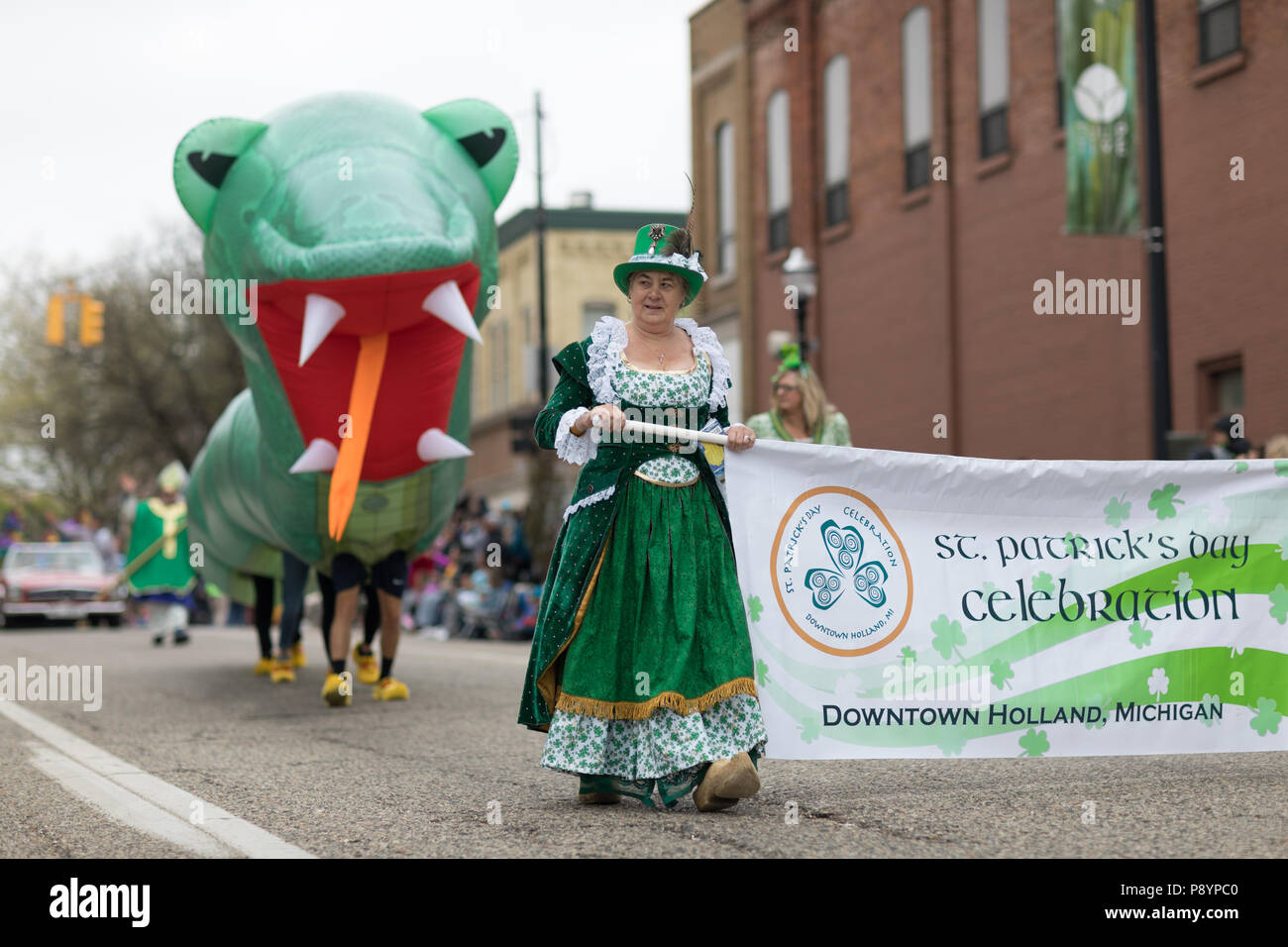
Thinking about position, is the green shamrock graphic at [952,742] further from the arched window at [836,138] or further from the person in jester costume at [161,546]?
the arched window at [836,138]

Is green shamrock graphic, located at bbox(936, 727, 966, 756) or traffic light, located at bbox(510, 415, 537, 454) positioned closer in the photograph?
green shamrock graphic, located at bbox(936, 727, 966, 756)

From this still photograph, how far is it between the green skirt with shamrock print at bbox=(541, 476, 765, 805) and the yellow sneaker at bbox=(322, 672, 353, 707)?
472 centimetres

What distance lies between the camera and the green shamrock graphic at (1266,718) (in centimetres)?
702

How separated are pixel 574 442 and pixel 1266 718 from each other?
3.12 metres

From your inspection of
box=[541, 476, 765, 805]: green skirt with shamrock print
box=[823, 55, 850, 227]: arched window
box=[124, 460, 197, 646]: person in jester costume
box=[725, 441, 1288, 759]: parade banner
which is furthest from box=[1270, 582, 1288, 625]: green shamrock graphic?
box=[823, 55, 850, 227]: arched window

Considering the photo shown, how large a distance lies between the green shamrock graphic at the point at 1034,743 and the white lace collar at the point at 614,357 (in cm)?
180

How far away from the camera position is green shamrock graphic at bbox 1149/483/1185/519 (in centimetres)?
718

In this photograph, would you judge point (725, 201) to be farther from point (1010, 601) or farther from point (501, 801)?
point (501, 801)

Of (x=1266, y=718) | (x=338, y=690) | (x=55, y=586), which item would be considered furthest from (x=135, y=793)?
(x=55, y=586)

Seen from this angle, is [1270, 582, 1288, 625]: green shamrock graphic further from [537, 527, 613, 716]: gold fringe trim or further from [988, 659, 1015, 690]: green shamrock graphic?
[537, 527, 613, 716]: gold fringe trim

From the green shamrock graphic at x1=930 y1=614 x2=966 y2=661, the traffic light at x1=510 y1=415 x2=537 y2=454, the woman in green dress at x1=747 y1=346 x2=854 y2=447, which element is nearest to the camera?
the green shamrock graphic at x1=930 y1=614 x2=966 y2=661

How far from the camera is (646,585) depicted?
6301 millimetres

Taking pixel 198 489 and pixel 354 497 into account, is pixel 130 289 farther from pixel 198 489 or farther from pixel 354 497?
pixel 354 497

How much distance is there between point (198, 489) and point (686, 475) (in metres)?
8.82
